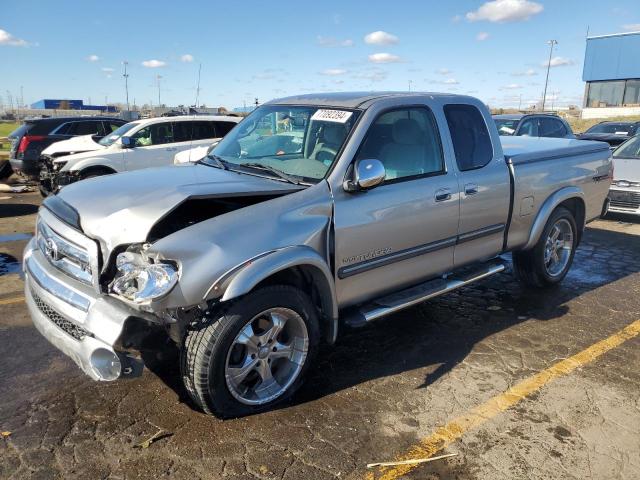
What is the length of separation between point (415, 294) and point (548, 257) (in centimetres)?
228

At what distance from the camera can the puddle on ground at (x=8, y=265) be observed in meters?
6.11

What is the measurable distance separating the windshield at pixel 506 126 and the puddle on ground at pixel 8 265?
31.4 feet

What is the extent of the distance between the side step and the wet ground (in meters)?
0.47

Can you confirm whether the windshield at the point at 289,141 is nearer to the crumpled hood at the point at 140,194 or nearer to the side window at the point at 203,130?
the crumpled hood at the point at 140,194

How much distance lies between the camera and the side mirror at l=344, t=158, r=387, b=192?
138 inches

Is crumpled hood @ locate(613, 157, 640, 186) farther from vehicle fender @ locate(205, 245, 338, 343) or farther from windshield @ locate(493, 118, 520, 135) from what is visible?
vehicle fender @ locate(205, 245, 338, 343)

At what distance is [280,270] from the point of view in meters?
3.17

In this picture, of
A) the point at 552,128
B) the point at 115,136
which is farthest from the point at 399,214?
the point at 552,128

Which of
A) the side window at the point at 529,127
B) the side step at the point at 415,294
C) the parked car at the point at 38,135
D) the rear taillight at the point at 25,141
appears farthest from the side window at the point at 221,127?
Answer: the side step at the point at 415,294

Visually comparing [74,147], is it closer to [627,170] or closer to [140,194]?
[140,194]

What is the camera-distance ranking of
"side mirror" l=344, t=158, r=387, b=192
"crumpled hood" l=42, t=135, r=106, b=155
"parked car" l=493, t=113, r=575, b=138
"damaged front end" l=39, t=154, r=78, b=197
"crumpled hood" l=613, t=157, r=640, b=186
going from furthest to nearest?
"parked car" l=493, t=113, r=575, b=138 → "crumpled hood" l=42, t=135, r=106, b=155 → "damaged front end" l=39, t=154, r=78, b=197 → "crumpled hood" l=613, t=157, r=640, b=186 → "side mirror" l=344, t=158, r=387, b=192

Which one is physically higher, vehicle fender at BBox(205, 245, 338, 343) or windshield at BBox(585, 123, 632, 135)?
windshield at BBox(585, 123, 632, 135)

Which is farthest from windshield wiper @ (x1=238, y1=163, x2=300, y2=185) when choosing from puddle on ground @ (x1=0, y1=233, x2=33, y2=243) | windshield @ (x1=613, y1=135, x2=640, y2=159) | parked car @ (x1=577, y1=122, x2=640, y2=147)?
parked car @ (x1=577, y1=122, x2=640, y2=147)

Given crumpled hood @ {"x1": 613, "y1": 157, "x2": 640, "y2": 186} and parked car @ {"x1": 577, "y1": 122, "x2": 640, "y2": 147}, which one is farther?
parked car @ {"x1": 577, "y1": 122, "x2": 640, "y2": 147}
